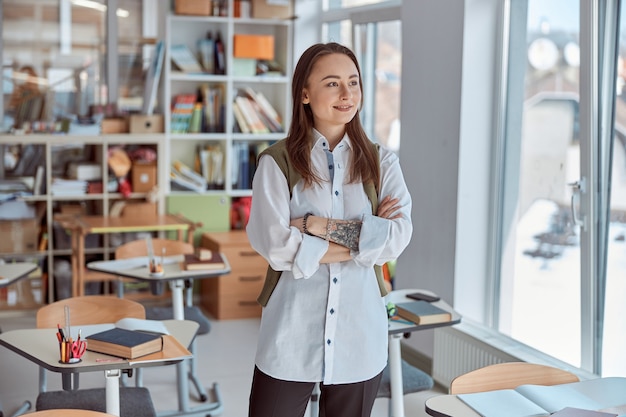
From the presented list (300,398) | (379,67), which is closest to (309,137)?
(300,398)

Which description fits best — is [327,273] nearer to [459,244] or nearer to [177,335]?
[177,335]

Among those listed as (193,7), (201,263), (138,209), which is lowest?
(201,263)

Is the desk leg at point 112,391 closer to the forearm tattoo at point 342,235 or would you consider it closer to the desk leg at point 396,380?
the forearm tattoo at point 342,235

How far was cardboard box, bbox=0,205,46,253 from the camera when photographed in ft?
20.4

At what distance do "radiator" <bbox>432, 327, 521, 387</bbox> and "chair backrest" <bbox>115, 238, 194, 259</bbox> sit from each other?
1.51 meters

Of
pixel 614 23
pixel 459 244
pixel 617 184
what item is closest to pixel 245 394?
pixel 459 244

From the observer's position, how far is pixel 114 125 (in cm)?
647

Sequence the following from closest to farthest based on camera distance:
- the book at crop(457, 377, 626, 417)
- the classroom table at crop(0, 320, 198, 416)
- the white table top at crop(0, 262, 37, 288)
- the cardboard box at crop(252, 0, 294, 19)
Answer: the book at crop(457, 377, 626, 417) < the classroom table at crop(0, 320, 198, 416) < the white table top at crop(0, 262, 37, 288) < the cardboard box at crop(252, 0, 294, 19)

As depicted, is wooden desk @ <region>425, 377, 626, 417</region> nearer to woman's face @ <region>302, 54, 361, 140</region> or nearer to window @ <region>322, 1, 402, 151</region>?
woman's face @ <region>302, 54, 361, 140</region>

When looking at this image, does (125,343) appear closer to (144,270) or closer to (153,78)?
(144,270)

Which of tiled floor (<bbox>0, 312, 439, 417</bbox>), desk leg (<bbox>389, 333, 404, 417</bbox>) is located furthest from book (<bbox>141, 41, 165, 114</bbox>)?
desk leg (<bbox>389, 333, 404, 417</bbox>)

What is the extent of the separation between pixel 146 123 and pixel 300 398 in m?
4.31

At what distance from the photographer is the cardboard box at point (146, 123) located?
6438 mm

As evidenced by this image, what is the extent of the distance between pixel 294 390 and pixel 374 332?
0.29m
